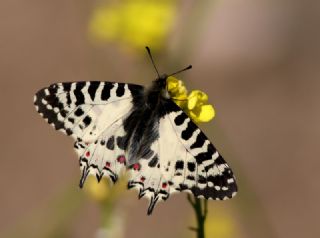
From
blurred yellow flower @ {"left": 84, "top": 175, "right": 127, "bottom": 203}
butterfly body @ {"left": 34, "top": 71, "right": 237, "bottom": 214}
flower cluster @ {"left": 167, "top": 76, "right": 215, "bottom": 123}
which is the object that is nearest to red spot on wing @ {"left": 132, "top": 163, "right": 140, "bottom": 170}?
butterfly body @ {"left": 34, "top": 71, "right": 237, "bottom": 214}

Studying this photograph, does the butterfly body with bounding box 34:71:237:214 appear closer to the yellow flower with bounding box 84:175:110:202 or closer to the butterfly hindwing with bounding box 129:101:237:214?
the butterfly hindwing with bounding box 129:101:237:214

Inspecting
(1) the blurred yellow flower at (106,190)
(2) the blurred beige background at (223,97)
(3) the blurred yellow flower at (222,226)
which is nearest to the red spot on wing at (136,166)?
(1) the blurred yellow flower at (106,190)

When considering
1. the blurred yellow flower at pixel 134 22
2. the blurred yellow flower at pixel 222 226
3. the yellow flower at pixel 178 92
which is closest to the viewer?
the yellow flower at pixel 178 92

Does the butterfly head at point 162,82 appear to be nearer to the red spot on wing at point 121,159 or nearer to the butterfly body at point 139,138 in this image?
the butterfly body at point 139,138

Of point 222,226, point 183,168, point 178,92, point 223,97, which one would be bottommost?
point 183,168

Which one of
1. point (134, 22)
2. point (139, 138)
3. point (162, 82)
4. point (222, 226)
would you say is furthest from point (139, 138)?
point (134, 22)

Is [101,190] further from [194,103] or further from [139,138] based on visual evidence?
[194,103]
